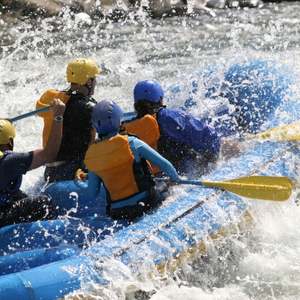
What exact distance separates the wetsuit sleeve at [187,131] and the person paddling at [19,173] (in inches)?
34.0

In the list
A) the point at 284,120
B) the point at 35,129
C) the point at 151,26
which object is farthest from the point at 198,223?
the point at 151,26

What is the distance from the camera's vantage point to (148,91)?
5.18m

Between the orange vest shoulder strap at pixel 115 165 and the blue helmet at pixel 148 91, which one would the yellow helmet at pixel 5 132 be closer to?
the orange vest shoulder strap at pixel 115 165

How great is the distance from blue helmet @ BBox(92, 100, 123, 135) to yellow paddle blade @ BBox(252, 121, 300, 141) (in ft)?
6.05

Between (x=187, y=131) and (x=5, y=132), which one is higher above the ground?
(x=5, y=132)

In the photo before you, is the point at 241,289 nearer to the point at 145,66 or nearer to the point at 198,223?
the point at 198,223

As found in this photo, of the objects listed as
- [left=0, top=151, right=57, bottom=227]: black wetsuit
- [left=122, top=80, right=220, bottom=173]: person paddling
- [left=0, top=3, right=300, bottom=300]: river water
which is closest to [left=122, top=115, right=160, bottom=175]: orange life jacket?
[left=122, top=80, right=220, bottom=173]: person paddling

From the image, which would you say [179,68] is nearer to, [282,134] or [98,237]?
[282,134]

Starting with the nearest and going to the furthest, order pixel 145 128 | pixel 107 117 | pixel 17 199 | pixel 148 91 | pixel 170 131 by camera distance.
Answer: pixel 107 117, pixel 17 199, pixel 145 128, pixel 148 91, pixel 170 131

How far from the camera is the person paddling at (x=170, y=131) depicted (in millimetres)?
5129

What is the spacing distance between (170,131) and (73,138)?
813 millimetres

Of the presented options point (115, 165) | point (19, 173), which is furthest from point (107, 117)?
point (19, 173)

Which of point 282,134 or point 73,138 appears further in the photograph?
point 282,134

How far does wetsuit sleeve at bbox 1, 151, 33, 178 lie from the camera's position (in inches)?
179
